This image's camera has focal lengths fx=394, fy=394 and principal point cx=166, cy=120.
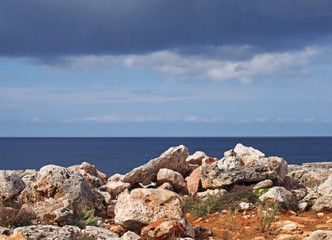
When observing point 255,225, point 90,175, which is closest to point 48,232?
point 255,225

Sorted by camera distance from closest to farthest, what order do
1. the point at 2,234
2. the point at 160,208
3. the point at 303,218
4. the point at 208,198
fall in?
the point at 2,234 < the point at 160,208 < the point at 303,218 < the point at 208,198

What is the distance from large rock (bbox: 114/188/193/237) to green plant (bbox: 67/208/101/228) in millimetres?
1276

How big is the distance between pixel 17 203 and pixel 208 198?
6.43 meters

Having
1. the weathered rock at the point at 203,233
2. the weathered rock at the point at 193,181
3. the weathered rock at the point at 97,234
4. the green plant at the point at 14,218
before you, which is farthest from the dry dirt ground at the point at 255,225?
the green plant at the point at 14,218

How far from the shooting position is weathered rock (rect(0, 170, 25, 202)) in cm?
1259

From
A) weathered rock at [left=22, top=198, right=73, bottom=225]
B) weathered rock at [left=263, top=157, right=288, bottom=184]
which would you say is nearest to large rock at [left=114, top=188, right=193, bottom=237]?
weathered rock at [left=22, top=198, right=73, bottom=225]

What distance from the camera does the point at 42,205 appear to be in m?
10.8

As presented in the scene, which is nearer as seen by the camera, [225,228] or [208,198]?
[225,228]

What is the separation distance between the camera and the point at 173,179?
51.6 ft

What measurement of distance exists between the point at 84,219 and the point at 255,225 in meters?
5.00

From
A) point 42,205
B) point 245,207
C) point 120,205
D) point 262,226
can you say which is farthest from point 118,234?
point 245,207

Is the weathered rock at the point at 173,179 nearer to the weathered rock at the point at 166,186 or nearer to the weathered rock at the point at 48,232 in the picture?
the weathered rock at the point at 166,186

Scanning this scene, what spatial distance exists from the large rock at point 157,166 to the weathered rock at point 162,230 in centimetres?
692

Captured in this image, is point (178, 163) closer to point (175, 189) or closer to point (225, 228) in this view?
point (175, 189)
